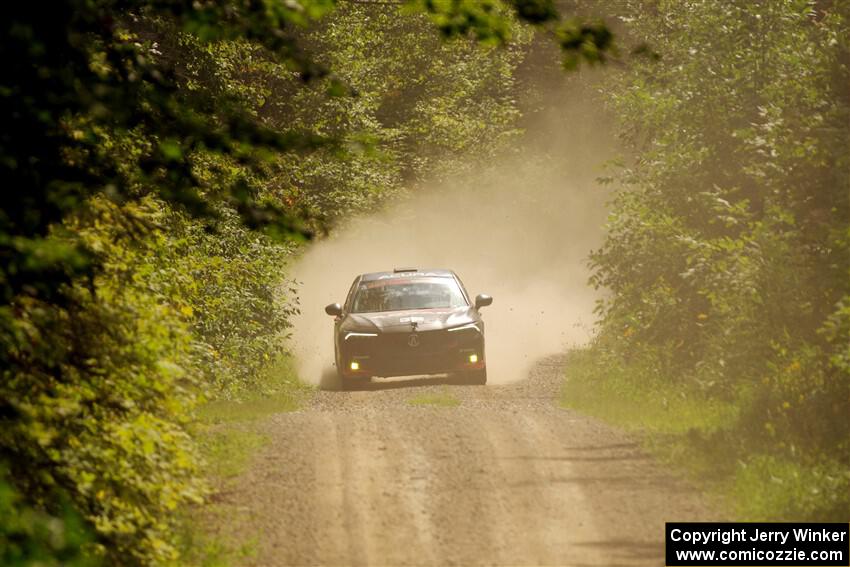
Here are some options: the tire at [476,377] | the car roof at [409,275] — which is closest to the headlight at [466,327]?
the tire at [476,377]

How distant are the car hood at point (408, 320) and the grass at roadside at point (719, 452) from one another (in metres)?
1.96

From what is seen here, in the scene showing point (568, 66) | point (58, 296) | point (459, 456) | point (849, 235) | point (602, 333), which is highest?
point (568, 66)

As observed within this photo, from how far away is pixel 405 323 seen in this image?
19.4 meters

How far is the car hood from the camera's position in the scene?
1938cm

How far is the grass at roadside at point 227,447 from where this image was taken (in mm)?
9656

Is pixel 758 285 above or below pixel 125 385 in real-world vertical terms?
below

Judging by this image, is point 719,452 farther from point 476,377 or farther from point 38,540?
point 38,540

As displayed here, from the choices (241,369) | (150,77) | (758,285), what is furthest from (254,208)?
(241,369)

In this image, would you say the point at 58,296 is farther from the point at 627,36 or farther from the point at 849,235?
the point at 627,36

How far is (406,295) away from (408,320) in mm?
1168

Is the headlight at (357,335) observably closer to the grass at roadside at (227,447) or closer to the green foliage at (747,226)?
the grass at roadside at (227,447)

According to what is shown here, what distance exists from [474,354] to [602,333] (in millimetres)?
3665

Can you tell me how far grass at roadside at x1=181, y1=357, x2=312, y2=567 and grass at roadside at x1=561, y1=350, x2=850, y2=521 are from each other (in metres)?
3.94

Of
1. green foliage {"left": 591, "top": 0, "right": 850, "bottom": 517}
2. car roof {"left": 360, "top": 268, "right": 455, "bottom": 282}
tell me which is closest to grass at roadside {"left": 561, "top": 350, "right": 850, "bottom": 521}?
green foliage {"left": 591, "top": 0, "right": 850, "bottom": 517}
